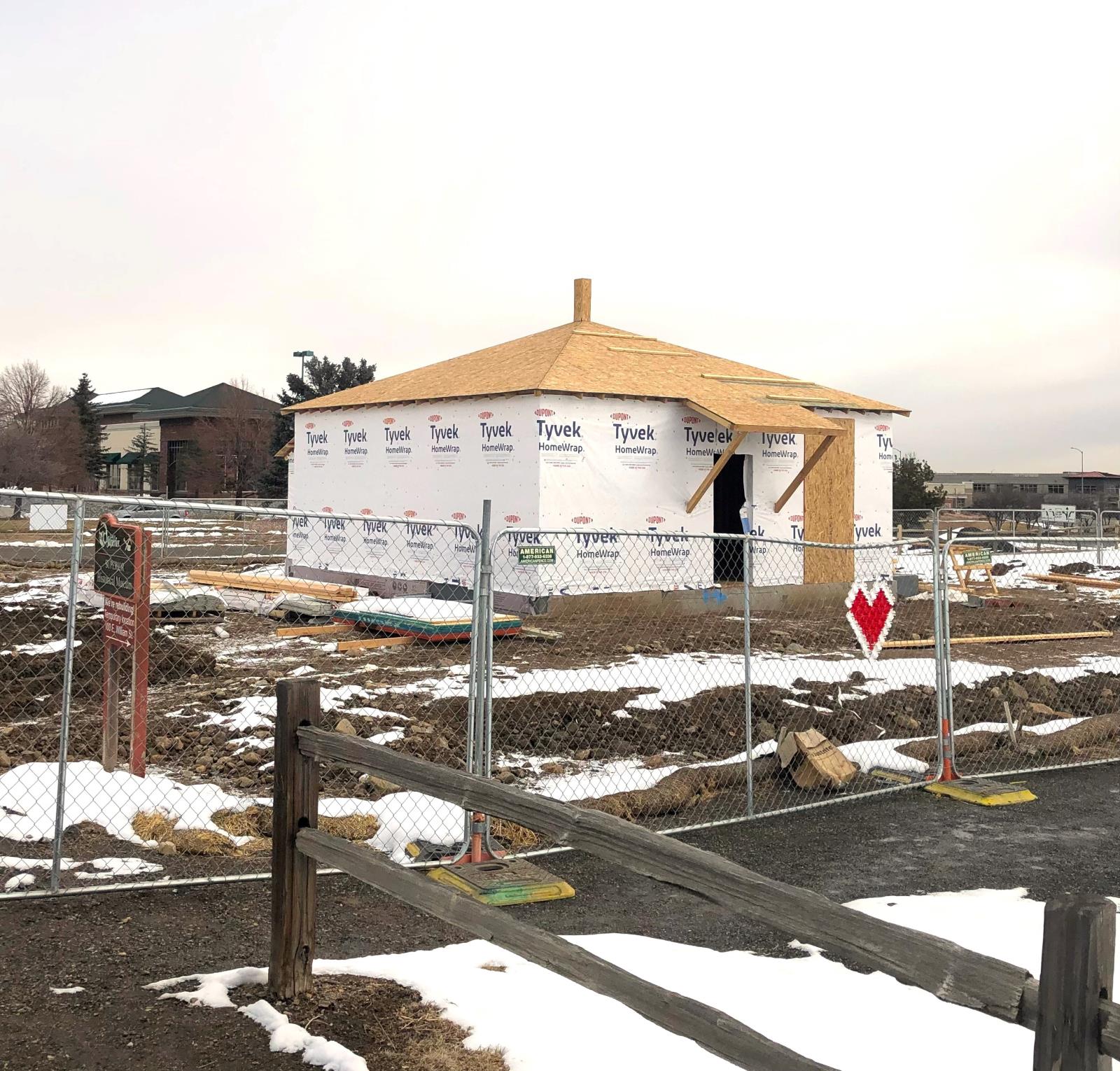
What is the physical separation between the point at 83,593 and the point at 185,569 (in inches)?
290

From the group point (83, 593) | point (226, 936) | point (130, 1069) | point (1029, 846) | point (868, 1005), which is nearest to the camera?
point (130, 1069)

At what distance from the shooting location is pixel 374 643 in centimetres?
1525

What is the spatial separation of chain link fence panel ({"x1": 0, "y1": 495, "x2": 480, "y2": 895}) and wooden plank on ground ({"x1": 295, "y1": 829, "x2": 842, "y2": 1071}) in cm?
224

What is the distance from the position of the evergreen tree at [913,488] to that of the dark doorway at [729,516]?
23.6m

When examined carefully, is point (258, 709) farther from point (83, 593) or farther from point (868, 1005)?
point (83, 593)

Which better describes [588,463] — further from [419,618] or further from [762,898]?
[762,898]

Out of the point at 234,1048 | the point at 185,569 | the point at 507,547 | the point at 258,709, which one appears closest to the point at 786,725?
the point at 258,709

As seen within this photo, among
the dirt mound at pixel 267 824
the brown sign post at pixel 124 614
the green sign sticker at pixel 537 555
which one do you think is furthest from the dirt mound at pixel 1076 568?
the brown sign post at pixel 124 614

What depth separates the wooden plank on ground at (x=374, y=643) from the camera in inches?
589

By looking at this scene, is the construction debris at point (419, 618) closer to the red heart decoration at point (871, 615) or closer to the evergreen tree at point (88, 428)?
the red heart decoration at point (871, 615)

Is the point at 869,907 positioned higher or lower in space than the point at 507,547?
lower

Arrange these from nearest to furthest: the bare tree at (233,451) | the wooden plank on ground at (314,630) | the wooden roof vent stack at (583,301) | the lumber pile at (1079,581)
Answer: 1. the wooden plank on ground at (314,630)
2. the wooden roof vent stack at (583,301)
3. the lumber pile at (1079,581)
4. the bare tree at (233,451)

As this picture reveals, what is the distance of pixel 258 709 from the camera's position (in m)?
10.4

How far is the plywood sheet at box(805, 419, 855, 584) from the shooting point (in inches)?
843
